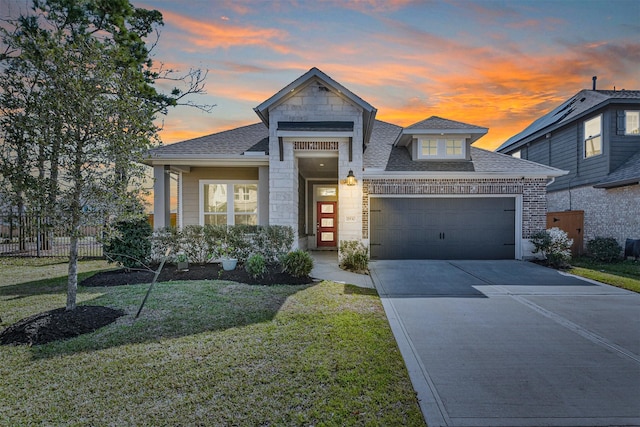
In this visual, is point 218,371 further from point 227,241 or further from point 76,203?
point 227,241

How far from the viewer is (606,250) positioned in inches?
444

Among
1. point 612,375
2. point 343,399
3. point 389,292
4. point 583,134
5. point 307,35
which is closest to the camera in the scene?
point 343,399

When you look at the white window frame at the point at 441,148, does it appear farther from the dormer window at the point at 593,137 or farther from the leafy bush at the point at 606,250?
the dormer window at the point at 593,137

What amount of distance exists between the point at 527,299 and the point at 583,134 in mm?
12251

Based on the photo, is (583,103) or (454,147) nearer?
(454,147)

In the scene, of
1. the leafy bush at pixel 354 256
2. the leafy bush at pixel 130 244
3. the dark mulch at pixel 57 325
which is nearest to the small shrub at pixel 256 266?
the leafy bush at pixel 354 256

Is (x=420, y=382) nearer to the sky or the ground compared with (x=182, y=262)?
nearer to the ground

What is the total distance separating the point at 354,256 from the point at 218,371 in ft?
19.9

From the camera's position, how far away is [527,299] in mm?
6367

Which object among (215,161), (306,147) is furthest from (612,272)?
(215,161)

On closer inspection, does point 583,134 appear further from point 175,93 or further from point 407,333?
point 175,93

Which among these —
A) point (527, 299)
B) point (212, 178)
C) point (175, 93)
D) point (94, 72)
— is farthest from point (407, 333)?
point (175, 93)

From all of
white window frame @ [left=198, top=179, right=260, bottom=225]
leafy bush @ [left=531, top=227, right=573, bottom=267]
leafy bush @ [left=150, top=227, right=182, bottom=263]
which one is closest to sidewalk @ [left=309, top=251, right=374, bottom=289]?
white window frame @ [left=198, top=179, right=260, bottom=225]

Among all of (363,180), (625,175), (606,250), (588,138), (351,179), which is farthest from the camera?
(588,138)
